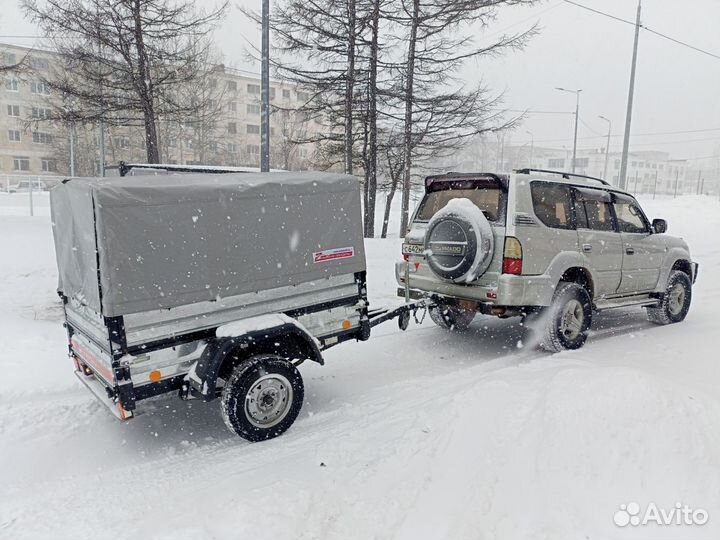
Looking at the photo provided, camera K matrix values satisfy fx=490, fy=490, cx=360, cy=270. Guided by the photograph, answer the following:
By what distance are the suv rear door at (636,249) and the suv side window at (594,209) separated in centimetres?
24

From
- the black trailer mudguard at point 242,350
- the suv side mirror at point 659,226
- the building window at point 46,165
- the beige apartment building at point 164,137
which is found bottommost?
the black trailer mudguard at point 242,350

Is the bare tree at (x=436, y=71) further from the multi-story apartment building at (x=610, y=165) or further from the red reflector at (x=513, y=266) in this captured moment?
the multi-story apartment building at (x=610, y=165)

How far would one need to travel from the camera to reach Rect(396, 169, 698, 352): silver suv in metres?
5.59

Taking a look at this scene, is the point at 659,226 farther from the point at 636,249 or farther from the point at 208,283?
the point at 208,283

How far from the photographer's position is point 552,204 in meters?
5.96

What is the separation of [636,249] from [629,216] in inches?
19.3

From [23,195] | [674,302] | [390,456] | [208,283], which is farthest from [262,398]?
[23,195]

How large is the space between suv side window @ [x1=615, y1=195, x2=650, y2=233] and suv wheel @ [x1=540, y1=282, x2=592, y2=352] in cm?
141

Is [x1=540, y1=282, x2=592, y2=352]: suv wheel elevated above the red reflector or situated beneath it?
situated beneath

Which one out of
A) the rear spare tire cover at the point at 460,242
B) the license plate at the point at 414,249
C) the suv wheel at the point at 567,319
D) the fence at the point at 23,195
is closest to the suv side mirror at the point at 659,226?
the suv wheel at the point at 567,319

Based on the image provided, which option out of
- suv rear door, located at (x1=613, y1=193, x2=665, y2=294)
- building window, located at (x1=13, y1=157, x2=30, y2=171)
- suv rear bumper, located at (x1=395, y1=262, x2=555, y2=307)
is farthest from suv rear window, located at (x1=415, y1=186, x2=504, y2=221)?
building window, located at (x1=13, y1=157, x2=30, y2=171)

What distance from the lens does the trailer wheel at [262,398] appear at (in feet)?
12.7

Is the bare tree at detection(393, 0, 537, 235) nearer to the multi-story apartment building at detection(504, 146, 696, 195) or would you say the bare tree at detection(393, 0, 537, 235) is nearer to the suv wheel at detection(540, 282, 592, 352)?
the suv wheel at detection(540, 282, 592, 352)

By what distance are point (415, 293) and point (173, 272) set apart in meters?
3.54
